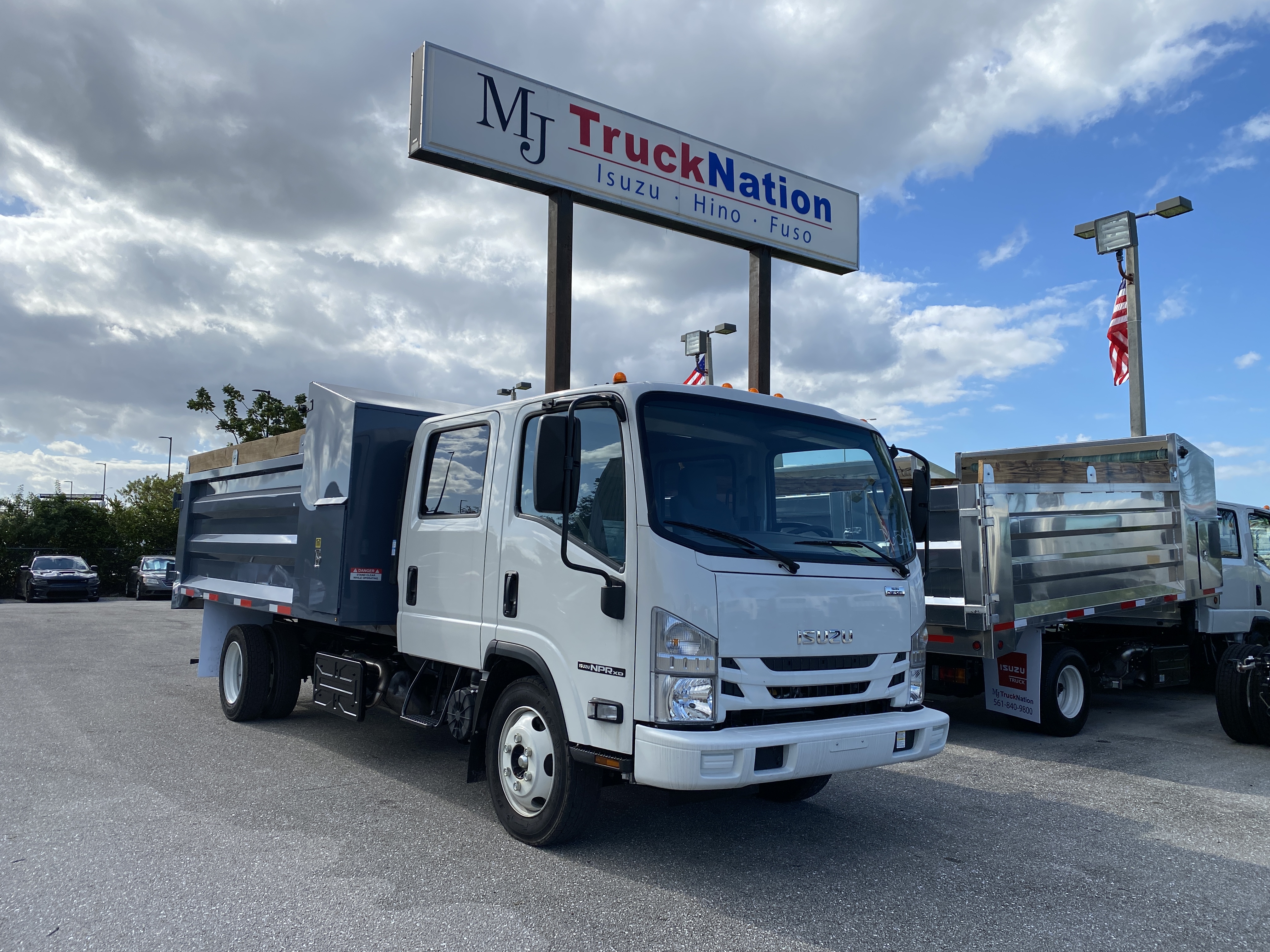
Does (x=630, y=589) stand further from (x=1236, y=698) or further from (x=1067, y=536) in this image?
(x=1236, y=698)

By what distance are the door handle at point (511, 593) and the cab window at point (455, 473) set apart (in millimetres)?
534

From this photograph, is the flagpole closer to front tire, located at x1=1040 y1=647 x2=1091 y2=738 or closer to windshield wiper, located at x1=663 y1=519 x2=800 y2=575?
front tire, located at x1=1040 y1=647 x2=1091 y2=738

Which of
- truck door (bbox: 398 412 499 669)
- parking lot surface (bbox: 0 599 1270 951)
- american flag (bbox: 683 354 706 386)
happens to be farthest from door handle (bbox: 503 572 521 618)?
american flag (bbox: 683 354 706 386)

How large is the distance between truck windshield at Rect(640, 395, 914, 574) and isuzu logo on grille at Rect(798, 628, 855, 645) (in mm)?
346

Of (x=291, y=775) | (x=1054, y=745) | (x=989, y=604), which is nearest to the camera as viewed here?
(x=291, y=775)

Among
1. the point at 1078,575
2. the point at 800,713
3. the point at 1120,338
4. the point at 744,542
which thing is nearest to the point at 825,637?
the point at 800,713

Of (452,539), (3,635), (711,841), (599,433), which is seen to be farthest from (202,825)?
(3,635)

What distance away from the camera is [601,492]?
177 inches

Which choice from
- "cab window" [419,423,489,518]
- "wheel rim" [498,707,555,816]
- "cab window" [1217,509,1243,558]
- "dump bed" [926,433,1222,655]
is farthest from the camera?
"cab window" [1217,509,1243,558]

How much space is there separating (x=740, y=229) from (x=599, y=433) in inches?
252

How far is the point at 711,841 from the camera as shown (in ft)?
16.6

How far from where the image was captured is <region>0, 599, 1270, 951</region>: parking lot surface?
382cm

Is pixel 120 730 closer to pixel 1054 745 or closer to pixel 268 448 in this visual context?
pixel 268 448

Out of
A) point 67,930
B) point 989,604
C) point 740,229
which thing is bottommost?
point 67,930
